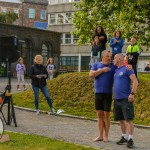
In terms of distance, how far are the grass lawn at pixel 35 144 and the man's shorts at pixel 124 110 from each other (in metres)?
1.18

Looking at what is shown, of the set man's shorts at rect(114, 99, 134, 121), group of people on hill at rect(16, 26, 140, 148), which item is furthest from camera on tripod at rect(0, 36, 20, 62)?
man's shorts at rect(114, 99, 134, 121)

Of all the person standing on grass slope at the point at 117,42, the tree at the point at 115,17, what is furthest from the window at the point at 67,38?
the person standing on grass slope at the point at 117,42

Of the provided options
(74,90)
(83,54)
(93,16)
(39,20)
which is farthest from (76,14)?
(39,20)

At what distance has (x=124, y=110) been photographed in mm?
10125

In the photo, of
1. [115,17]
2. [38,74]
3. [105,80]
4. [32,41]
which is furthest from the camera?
[32,41]

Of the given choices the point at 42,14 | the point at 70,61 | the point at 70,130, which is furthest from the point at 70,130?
the point at 42,14

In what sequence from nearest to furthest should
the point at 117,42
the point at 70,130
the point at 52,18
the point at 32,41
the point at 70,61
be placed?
the point at 70,130, the point at 117,42, the point at 32,41, the point at 70,61, the point at 52,18

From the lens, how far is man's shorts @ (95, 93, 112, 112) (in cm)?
1044

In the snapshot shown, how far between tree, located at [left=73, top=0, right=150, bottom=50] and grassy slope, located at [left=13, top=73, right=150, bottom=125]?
689cm

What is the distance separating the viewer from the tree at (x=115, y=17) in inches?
984

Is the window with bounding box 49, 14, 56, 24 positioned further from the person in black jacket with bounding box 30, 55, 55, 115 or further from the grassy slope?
the person in black jacket with bounding box 30, 55, 55, 115

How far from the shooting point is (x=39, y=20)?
310 feet

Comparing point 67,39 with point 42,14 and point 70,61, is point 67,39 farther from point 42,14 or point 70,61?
point 42,14

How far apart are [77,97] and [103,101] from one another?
7.81 metres
